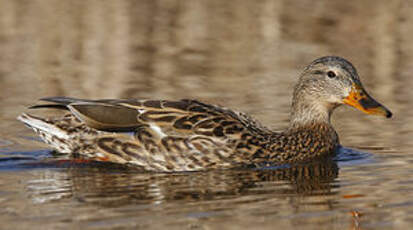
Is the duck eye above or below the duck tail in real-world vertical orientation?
above

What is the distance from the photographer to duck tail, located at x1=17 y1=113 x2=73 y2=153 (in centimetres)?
947

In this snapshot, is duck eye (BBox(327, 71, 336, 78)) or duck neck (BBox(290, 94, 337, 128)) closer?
duck eye (BBox(327, 71, 336, 78))

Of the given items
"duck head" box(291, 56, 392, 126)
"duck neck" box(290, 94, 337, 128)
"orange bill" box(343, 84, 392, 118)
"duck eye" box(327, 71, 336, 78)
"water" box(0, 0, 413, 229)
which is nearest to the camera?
"water" box(0, 0, 413, 229)

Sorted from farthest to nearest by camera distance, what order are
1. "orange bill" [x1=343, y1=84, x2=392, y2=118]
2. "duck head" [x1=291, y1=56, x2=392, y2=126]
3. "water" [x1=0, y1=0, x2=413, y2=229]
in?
"duck head" [x1=291, y1=56, x2=392, y2=126] → "orange bill" [x1=343, y1=84, x2=392, y2=118] → "water" [x1=0, y1=0, x2=413, y2=229]

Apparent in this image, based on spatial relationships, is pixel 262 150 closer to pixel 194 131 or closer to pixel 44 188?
pixel 194 131

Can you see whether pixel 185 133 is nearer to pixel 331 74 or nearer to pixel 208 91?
pixel 331 74

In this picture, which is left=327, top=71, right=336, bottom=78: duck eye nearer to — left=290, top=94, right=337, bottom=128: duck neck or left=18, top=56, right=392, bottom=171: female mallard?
left=18, top=56, right=392, bottom=171: female mallard

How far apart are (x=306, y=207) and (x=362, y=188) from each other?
2.53 ft

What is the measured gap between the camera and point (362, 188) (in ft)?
26.0

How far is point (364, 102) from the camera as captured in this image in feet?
30.7

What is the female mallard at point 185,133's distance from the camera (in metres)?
9.02

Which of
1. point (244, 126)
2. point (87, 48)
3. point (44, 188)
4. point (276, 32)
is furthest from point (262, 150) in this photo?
point (276, 32)

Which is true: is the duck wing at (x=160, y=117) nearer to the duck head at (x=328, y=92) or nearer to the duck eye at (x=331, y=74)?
the duck head at (x=328, y=92)

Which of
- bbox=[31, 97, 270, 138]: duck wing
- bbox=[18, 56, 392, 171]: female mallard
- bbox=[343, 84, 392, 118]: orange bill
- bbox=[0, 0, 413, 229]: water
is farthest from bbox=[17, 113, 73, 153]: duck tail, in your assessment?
bbox=[343, 84, 392, 118]: orange bill
